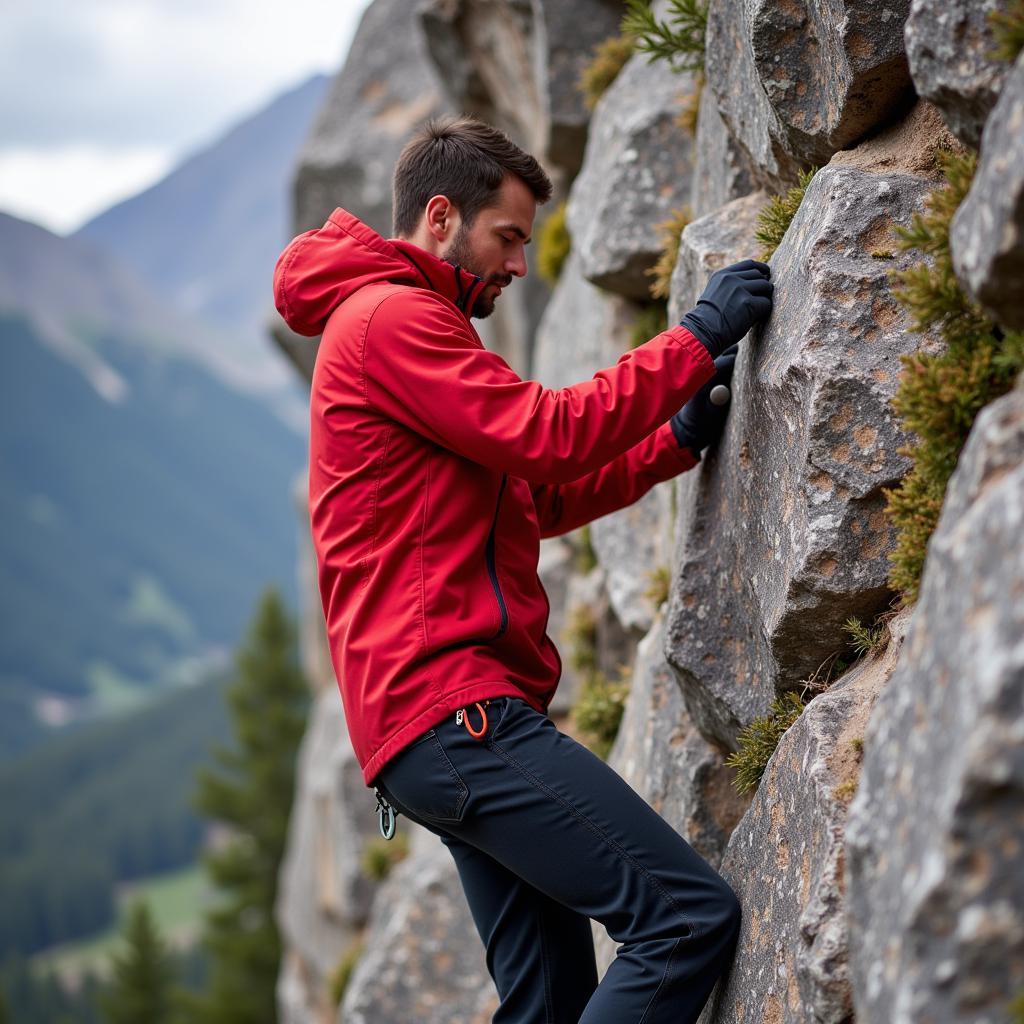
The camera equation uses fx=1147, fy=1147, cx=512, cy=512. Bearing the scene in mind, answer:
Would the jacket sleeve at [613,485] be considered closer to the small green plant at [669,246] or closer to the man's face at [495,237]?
the man's face at [495,237]

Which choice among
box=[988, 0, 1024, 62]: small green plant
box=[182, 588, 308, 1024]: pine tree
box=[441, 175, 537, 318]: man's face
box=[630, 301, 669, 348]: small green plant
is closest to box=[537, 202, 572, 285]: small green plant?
box=[630, 301, 669, 348]: small green plant

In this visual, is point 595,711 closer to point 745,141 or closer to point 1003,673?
point 745,141

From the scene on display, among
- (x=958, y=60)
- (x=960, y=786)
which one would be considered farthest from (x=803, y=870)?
(x=958, y=60)

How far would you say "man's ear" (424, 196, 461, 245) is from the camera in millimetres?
5099

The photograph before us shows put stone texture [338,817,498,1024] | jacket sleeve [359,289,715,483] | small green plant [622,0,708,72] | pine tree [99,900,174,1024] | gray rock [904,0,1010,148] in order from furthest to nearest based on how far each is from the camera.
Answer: pine tree [99,900,174,1024] < stone texture [338,817,498,1024] < small green plant [622,0,708,72] < jacket sleeve [359,289,715,483] < gray rock [904,0,1010,148]

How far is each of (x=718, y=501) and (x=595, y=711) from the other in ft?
10.7

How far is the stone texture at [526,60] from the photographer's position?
1043 cm

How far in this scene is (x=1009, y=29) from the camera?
3389mm

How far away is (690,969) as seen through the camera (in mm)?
4516

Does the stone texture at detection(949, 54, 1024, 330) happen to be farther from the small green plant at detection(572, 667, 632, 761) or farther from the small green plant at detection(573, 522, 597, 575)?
the small green plant at detection(573, 522, 597, 575)

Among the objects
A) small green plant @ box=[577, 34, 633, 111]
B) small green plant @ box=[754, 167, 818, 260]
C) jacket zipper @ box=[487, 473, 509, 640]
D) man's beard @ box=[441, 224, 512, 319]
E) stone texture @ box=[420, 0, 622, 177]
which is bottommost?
jacket zipper @ box=[487, 473, 509, 640]

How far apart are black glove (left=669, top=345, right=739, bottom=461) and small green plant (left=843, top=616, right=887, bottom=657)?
4.40ft

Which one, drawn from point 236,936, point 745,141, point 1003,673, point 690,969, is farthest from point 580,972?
point 236,936

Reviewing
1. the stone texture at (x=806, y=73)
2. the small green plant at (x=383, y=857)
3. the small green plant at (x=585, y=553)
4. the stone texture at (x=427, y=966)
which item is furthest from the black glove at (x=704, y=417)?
the small green plant at (x=383, y=857)
